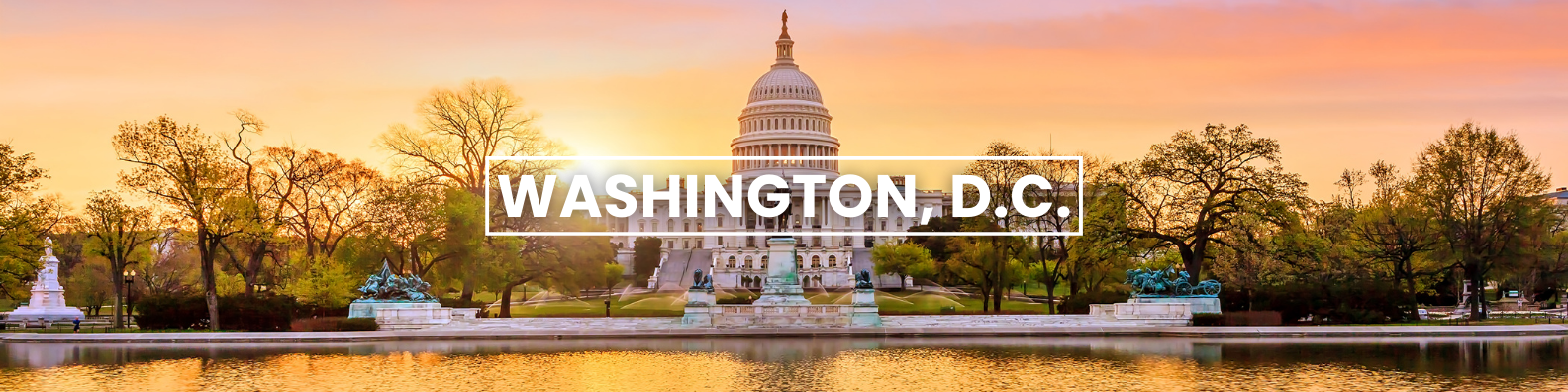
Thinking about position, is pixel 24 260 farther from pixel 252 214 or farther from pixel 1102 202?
pixel 1102 202

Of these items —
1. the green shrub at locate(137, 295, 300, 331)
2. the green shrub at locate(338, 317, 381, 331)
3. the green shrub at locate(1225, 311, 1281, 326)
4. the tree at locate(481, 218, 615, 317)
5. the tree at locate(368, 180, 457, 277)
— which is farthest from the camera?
the tree at locate(481, 218, 615, 317)

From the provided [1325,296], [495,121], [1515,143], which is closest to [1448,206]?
[1515,143]

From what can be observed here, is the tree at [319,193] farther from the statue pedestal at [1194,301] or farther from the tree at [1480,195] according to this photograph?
the tree at [1480,195]

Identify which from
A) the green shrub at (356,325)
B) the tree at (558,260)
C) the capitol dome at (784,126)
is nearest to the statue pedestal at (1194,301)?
the tree at (558,260)

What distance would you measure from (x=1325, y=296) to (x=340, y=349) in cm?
2994

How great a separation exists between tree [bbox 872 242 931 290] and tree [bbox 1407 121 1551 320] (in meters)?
37.7

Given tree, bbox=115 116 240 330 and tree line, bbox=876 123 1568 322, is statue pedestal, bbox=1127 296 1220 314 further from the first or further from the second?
tree, bbox=115 116 240 330

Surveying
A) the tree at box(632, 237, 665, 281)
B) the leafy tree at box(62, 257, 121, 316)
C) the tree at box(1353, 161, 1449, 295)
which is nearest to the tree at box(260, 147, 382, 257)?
the leafy tree at box(62, 257, 121, 316)

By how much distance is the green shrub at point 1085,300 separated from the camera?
166 feet

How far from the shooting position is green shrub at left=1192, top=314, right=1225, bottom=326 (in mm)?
44125

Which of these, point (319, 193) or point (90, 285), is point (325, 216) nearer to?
point (319, 193)

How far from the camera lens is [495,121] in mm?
60031

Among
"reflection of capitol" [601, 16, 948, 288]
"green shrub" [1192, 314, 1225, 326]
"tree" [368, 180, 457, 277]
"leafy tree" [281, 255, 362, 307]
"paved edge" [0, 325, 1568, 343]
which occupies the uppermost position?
"reflection of capitol" [601, 16, 948, 288]

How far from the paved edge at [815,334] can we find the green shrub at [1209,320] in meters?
1.87
